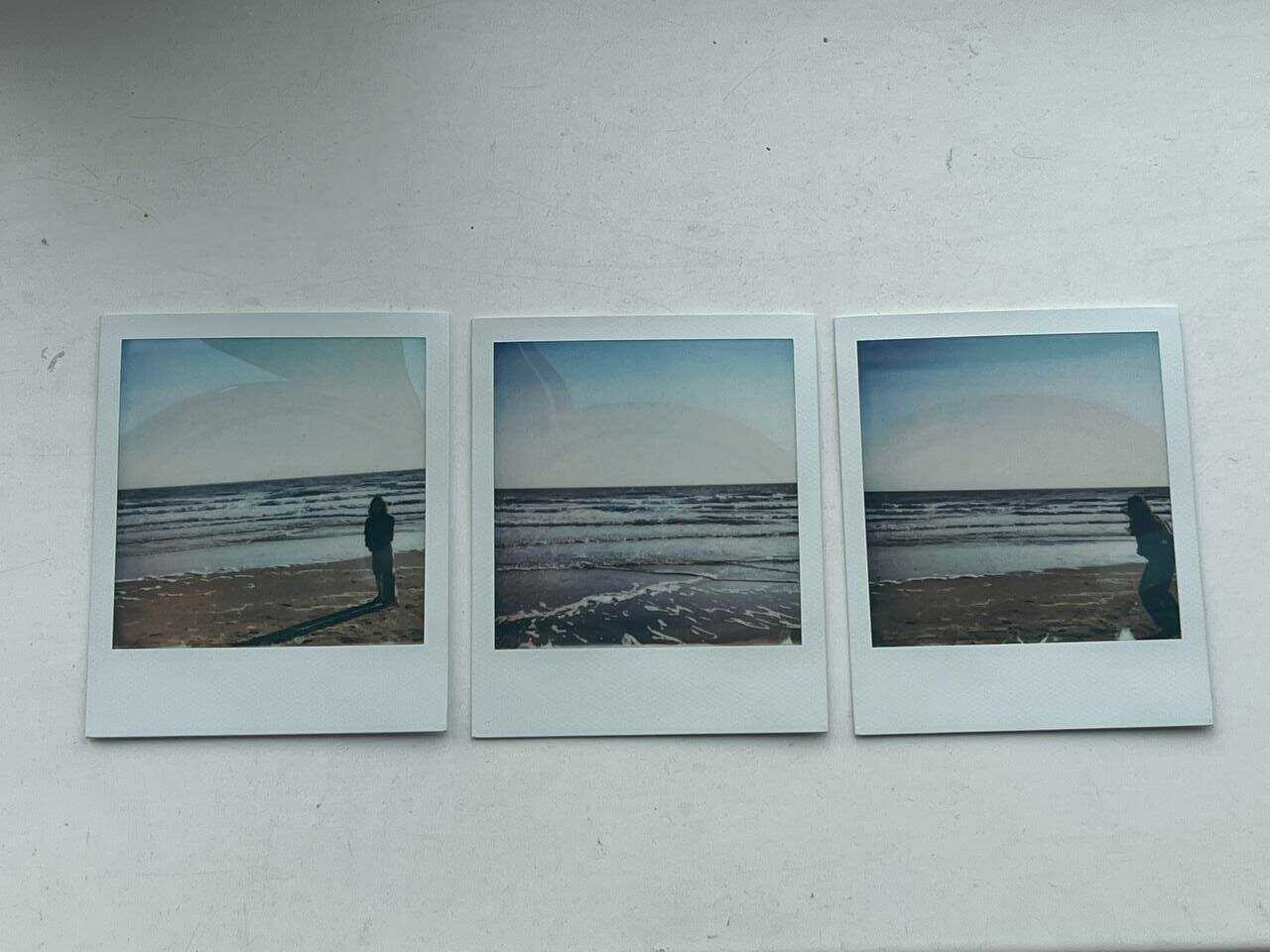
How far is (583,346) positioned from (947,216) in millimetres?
545

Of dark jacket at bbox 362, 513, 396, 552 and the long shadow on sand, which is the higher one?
dark jacket at bbox 362, 513, 396, 552

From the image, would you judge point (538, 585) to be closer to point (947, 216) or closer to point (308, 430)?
point (308, 430)

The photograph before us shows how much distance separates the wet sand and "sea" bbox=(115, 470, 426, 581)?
0.02 meters

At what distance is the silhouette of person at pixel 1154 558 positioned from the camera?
1.15m

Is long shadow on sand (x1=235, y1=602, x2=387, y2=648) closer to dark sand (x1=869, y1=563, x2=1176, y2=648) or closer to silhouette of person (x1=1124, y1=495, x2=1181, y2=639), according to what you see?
dark sand (x1=869, y1=563, x2=1176, y2=648)

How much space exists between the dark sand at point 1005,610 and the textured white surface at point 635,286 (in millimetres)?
84

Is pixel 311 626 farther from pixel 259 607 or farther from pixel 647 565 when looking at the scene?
pixel 647 565

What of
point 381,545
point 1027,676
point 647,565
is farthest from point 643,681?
point 1027,676

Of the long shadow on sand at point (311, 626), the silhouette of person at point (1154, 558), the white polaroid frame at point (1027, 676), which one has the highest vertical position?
the silhouette of person at point (1154, 558)

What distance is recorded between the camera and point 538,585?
115 centimetres

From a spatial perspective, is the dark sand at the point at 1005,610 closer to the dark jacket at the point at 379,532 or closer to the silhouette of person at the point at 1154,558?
the silhouette of person at the point at 1154,558

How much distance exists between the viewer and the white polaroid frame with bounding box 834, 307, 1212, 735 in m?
1.13

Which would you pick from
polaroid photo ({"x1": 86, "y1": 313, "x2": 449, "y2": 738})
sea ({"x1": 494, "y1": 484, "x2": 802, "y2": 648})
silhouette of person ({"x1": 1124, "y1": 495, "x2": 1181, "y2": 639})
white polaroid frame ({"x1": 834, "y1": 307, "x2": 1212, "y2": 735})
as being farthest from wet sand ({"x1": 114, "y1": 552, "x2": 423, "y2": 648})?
silhouette of person ({"x1": 1124, "y1": 495, "x2": 1181, "y2": 639})

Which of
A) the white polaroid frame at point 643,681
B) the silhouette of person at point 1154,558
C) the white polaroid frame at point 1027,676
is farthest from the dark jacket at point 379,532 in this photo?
the silhouette of person at point 1154,558
